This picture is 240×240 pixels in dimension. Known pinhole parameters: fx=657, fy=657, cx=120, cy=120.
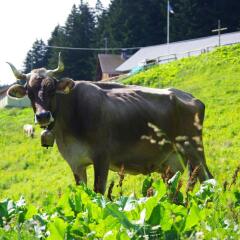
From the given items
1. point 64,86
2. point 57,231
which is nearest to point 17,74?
point 64,86

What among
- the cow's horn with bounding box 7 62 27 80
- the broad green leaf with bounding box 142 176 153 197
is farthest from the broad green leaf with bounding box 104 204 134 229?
the cow's horn with bounding box 7 62 27 80

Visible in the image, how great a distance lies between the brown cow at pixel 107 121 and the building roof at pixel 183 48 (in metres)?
43.1

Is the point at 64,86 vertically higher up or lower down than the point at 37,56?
higher up

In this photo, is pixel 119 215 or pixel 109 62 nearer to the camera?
pixel 119 215

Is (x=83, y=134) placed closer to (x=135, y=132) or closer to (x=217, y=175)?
(x=135, y=132)

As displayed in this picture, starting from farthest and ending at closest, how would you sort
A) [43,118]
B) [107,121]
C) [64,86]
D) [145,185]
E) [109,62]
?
[109,62], [107,121], [64,86], [43,118], [145,185]

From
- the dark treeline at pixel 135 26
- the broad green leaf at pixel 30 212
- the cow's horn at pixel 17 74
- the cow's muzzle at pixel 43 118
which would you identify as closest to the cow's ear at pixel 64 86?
the cow's muzzle at pixel 43 118

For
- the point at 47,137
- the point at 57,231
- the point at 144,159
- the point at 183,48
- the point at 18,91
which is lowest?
the point at 183,48

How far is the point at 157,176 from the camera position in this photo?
12.5m

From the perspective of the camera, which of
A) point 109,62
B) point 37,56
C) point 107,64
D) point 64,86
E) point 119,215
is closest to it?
point 119,215

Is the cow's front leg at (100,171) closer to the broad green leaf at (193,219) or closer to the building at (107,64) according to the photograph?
the broad green leaf at (193,219)

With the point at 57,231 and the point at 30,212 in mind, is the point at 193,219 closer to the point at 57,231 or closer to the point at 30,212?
the point at 57,231

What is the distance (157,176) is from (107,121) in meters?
3.16

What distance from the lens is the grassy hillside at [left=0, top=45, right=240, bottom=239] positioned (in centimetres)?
283
